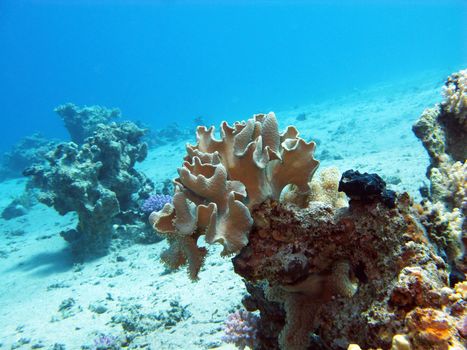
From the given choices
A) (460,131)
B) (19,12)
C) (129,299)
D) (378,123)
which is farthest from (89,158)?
(19,12)

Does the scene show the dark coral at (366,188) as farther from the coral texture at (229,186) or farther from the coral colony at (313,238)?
the coral texture at (229,186)

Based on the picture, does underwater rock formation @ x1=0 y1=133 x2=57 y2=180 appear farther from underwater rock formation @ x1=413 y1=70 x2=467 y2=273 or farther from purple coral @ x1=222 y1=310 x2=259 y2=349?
underwater rock formation @ x1=413 y1=70 x2=467 y2=273

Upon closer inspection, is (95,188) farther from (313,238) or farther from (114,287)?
(313,238)

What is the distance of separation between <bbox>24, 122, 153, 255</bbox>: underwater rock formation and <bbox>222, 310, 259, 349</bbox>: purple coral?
690 cm

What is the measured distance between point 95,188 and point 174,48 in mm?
197025

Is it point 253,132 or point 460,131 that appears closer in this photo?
point 253,132

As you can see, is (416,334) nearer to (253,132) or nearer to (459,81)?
(253,132)

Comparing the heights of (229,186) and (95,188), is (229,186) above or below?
below

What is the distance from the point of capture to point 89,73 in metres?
172

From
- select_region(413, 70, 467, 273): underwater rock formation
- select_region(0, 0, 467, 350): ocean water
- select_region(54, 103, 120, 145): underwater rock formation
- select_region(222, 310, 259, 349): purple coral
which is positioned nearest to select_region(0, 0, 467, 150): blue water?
select_region(0, 0, 467, 350): ocean water

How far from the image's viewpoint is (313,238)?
2332 millimetres

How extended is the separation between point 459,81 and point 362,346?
13.0 feet

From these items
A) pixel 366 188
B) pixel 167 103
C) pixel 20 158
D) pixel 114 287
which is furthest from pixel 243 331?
pixel 167 103

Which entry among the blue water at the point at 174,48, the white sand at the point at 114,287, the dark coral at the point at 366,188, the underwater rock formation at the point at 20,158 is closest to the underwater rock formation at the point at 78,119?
the underwater rock formation at the point at 20,158
